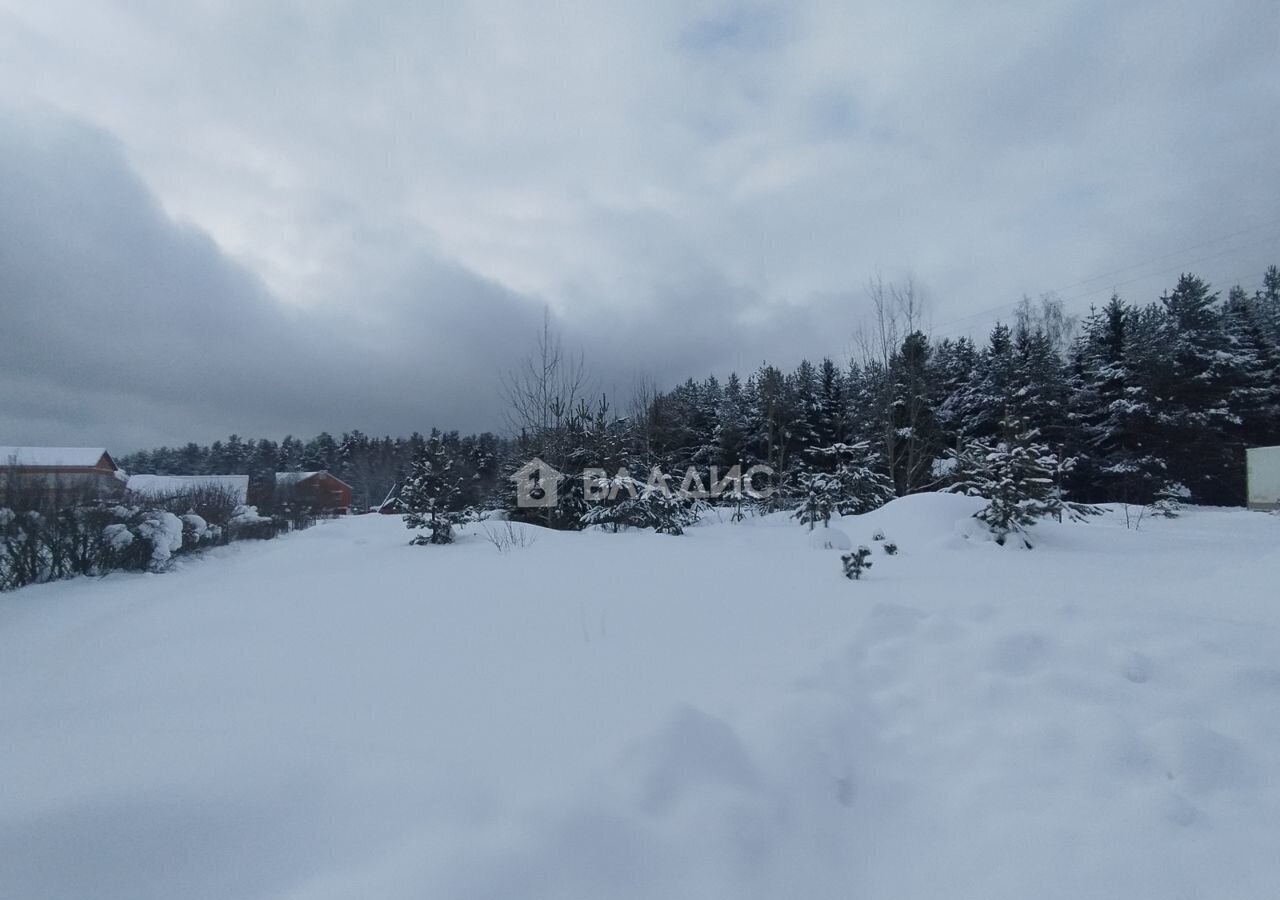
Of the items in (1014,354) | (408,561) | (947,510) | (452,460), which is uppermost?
(1014,354)

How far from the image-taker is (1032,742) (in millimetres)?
2434

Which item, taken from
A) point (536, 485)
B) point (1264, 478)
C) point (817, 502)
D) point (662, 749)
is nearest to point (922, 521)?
point (817, 502)

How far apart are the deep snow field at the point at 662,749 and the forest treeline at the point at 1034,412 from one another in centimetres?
1061

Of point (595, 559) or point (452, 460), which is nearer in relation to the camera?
point (595, 559)

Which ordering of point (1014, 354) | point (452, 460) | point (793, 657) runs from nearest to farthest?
point (793, 657) → point (452, 460) → point (1014, 354)

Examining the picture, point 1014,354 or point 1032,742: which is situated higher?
point 1014,354

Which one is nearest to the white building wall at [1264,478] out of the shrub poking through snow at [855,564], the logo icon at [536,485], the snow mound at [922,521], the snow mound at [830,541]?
the snow mound at [922,521]

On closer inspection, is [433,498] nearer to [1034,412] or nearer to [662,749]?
[662,749]

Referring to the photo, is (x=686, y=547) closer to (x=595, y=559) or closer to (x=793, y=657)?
(x=595, y=559)

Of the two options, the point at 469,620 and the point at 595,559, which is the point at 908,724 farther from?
the point at 595,559

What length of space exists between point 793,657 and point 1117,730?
1479mm

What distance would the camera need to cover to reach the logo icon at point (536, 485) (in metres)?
14.3

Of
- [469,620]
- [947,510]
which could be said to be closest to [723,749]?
[469,620]

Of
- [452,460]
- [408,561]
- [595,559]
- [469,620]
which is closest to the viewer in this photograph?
[469,620]
